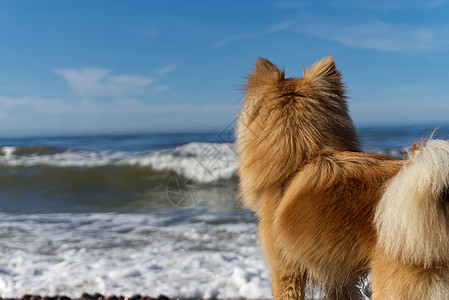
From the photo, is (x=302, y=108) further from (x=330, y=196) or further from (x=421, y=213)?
(x=421, y=213)

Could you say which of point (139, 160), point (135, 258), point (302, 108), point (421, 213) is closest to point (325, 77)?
point (302, 108)

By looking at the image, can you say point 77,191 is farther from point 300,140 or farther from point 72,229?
point 300,140

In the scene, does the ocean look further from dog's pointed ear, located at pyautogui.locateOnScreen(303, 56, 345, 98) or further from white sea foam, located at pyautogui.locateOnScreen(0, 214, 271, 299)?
dog's pointed ear, located at pyautogui.locateOnScreen(303, 56, 345, 98)

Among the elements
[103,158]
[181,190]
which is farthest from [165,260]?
[103,158]

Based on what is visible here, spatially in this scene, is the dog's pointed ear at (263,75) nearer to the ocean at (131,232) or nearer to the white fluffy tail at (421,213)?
the ocean at (131,232)

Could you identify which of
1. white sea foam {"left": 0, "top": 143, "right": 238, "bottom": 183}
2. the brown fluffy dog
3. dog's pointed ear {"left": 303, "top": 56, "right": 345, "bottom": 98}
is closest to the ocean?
white sea foam {"left": 0, "top": 143, "right": 238, "bottom": 183}

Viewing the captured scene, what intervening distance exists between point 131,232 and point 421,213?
5598 millimetres

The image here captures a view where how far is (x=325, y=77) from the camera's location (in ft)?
9.59

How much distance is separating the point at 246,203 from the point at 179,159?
11.8 m

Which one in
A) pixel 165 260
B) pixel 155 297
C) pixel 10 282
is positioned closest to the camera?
pixel 155 297

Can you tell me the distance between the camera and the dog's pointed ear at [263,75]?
2.90m

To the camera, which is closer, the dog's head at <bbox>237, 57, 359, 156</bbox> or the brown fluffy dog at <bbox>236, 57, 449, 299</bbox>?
the brown fluffy dog at <bbox>236, 57, 449, 299</bbox>

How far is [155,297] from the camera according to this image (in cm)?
401

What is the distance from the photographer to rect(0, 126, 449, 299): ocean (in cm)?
429
